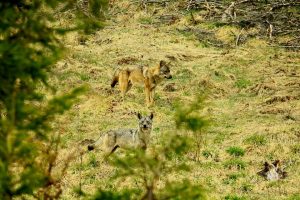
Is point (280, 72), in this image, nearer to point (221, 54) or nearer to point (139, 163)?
point (221, 54)

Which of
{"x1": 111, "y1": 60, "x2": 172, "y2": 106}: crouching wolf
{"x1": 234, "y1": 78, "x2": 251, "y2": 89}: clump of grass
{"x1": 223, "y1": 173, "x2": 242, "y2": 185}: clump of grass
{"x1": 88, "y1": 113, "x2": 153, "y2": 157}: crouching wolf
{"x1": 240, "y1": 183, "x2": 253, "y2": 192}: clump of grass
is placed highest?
{"x1": 111, "y1": 60, "x2": 172, "y2": 106}: crouching wolf

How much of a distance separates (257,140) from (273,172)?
269 cm

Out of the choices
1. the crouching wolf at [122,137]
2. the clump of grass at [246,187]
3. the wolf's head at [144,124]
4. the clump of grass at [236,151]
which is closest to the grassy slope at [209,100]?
the clump of grass at [246,187]

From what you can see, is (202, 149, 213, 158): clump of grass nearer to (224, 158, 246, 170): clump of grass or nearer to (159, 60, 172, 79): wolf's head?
(224, 158, 246, 170): clump of grass

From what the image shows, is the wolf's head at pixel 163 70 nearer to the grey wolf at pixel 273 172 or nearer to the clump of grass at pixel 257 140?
the clump of grass at pixel 257 140

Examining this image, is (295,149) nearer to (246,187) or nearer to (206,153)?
(206,153)

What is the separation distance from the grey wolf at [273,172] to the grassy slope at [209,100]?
0.55ft

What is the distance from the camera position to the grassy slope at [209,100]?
13.4m

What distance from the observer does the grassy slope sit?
13359 mm

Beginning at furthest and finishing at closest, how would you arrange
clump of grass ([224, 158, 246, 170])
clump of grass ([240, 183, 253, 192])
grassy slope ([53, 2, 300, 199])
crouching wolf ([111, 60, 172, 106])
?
crouching wolf ([111, 60, 172, 106]), clump of grass ([224, 158, 246, 170]), grassy slope ([53, 2, 300, 199]), clump of grass ([240, 183, 253, 192])

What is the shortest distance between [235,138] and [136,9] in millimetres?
19719

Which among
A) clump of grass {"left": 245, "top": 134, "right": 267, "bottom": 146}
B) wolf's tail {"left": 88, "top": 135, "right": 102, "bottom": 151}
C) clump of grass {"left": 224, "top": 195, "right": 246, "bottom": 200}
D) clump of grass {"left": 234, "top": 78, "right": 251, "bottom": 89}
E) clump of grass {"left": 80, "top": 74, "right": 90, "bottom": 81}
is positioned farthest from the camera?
clump of grass {"left": 80, "top": 74, "right": 90, "bottom": 81}

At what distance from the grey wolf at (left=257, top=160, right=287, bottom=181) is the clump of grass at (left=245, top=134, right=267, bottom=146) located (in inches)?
84.5

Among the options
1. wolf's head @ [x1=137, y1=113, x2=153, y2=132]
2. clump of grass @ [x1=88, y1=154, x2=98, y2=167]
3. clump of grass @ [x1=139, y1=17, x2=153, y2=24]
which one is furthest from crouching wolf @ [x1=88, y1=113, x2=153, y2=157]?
clump of grass @ [x1=139, y1=17, x2=153, y2=24]
